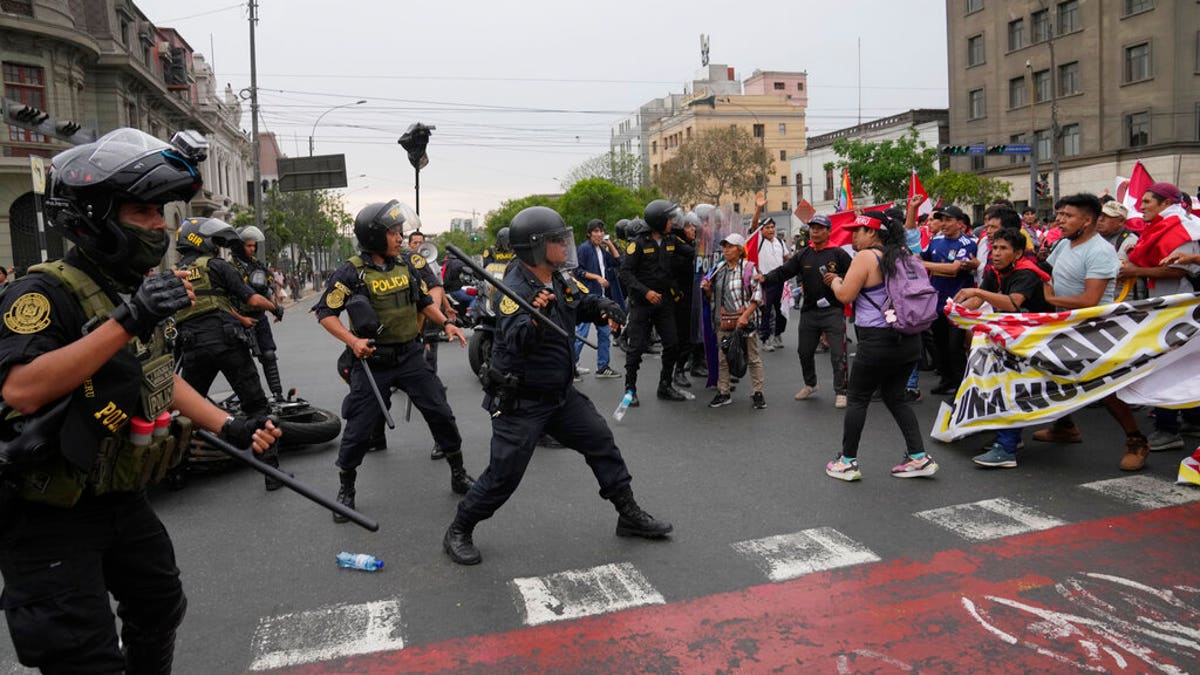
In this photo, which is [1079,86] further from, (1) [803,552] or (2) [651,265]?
(1) [803,552]

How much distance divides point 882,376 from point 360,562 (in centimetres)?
368

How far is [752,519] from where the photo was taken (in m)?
5.18

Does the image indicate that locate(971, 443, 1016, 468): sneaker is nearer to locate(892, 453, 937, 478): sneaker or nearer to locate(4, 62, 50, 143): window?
locate(892, 453, 937, 478): sneaker

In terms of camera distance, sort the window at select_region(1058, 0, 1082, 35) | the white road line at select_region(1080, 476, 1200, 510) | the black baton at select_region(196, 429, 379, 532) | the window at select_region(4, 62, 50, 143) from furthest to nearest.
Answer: the window at select_region(1058, 0, 1082, 35) < the window at select_region(4, 62, 50, 143) < the white road line at select_region(1080, 476, 1200, 510) < the black baton at select_region(196, 429, 379, 532)

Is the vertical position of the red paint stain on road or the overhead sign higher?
the overhead sign

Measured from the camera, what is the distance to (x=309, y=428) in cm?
738

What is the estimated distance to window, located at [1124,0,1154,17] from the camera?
3703 cm

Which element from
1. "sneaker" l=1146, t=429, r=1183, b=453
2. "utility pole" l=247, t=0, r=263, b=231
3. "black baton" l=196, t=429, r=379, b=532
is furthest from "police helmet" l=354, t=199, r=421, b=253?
"utility pole" l=247, t=0, r=263, b=231

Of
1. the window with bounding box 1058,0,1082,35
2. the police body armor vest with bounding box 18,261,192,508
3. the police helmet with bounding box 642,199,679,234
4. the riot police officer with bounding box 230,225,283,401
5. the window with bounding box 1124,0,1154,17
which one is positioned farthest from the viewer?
the window with bounding box 1058,0,1082,35

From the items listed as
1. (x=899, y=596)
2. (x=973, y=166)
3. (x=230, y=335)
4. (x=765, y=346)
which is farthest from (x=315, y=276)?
(x=899, y=596)

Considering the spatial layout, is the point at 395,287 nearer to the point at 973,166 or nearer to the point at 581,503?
the point at 581,503

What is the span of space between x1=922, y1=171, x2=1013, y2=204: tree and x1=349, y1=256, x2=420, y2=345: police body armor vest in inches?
1329

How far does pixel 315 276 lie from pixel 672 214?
202 feet

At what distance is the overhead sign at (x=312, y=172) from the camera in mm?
36031
